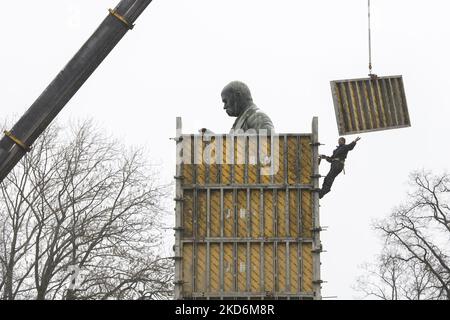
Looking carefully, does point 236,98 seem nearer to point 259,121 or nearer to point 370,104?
point 259,121

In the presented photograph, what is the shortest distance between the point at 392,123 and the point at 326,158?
9.02 ft

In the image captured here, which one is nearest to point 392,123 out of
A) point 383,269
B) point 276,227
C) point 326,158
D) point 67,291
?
point 326,158

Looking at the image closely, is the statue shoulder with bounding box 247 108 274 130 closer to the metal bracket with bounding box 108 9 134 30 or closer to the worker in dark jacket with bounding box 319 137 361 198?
the worker in dark jacket with bounding box 319 137 361 198

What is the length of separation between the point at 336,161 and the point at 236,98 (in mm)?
3044

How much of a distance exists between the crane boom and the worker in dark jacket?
794 centimetres

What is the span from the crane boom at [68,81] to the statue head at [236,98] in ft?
17.1

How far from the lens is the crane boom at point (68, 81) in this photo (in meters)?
42.8

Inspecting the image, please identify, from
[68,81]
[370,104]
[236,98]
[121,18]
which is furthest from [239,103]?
[68,81]

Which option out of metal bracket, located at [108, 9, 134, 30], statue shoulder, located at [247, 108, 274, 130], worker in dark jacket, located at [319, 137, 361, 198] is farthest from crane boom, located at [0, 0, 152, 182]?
worker in dark jacket, located at [319, 137, 361, 198]

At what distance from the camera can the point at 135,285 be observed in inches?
2475

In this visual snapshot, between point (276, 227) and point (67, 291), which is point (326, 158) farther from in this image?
point (67, 291)

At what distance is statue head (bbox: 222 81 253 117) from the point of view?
38938 mm

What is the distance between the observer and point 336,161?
124 ft
